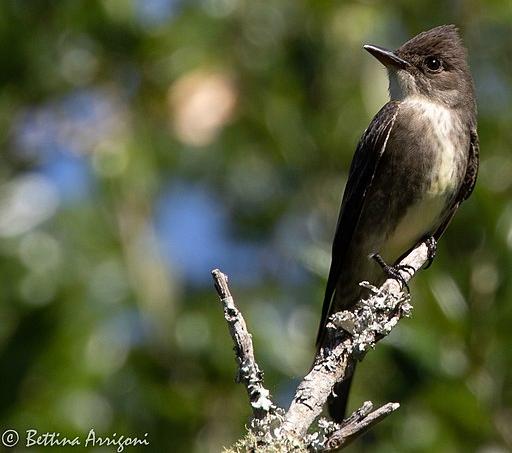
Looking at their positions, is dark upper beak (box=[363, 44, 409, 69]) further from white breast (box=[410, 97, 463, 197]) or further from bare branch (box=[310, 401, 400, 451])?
bare branch (box=[310, 401, 400, 451])

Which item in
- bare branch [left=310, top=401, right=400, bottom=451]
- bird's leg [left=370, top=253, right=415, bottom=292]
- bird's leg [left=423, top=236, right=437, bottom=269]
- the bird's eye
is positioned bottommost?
bare branch [left=310, top=401, right=400, bottom=451]

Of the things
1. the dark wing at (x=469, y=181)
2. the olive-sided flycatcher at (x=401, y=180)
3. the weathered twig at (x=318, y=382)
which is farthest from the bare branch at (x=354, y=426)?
the dark wing at (x=469, y=181)

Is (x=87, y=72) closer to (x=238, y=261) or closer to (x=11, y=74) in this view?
(x=11, y=74)

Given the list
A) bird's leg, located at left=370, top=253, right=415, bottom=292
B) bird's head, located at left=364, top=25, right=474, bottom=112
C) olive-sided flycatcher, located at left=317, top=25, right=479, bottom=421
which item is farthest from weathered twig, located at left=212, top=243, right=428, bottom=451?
bird's head, located at left=364, top=25, right=474, bottom=112

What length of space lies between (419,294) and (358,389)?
608 mm

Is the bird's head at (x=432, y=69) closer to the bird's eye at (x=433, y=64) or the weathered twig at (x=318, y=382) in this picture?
the bird's eye at (x=433, y=64)

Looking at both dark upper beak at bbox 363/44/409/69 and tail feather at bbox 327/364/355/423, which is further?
dark upper beak at bbox 363/44/409/69

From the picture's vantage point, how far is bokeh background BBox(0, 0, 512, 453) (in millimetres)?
4559

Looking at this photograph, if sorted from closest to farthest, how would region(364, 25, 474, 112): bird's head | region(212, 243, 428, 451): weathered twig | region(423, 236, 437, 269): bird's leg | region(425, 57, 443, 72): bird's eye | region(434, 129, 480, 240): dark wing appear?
region(212, 243, 428, 451): weathered twig
region(423, 236, 437, 269): bird's leg
region(434, 129, 480, 240): dark wing
region(364, 25, 474, 112): bird's head
region(425, 57, 443, 72): bird's eye

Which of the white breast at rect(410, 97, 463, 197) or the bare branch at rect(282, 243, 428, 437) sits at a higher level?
the white breast at rect(410, 97, 463, 197)

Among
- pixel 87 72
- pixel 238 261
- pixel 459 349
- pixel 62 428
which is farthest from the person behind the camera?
pixel 238 261

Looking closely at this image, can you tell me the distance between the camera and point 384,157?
538 cm

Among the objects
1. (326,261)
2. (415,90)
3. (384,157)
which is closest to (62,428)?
(326,261)

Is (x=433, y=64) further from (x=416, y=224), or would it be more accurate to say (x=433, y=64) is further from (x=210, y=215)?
(x=210, y=215)
